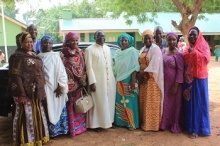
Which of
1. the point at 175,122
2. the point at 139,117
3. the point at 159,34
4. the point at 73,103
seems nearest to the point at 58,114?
the point at 73,103

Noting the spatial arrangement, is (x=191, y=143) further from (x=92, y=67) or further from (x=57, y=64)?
(x=57, y=64)

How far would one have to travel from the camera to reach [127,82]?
4.24m

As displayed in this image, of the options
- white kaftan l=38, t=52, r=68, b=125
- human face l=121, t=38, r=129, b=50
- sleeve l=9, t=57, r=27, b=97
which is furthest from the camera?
human face l=121, t=38, r=129, b=50

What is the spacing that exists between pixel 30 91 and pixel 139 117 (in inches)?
80.4

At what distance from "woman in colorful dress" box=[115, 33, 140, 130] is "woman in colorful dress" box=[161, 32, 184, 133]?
503 millimetres

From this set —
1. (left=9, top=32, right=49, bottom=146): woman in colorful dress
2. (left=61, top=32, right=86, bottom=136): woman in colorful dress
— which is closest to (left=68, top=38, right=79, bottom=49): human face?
(left=61, top=32, right=86, bottom=136): woman in colorful dress

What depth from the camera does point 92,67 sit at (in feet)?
13.7

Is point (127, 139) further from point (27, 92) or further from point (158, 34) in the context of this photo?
point (158, 34)

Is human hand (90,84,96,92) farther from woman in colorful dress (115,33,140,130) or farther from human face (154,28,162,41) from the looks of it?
human face (154,28,162,41)

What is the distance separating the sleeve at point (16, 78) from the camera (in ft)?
10.8

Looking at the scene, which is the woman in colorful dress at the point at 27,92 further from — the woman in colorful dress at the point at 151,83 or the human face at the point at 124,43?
the woman in colorful dress at the point at 151,83

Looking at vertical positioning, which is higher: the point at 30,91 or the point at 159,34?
the point at 159,34

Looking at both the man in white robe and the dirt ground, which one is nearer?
the dirt ground

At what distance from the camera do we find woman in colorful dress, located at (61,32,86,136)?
13.0 feet
